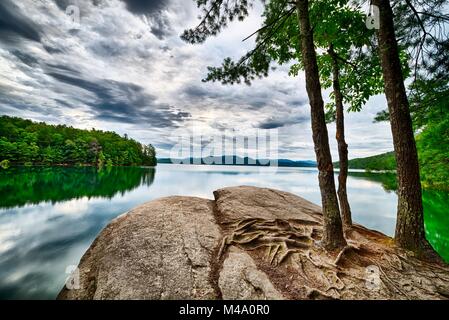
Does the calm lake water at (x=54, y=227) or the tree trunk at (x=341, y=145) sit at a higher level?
the tree trunk at (x=341, y=145)

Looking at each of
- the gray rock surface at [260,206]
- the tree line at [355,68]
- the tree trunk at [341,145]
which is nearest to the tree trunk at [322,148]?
the tree line at [355,68]

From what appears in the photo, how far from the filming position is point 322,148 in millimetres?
5039

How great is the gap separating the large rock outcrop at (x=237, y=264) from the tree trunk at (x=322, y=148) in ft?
1.39

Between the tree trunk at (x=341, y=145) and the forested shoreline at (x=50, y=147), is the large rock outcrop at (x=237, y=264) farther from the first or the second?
the forested shoreline at (x=50, y=147)

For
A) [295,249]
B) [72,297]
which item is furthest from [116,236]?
[295,249]

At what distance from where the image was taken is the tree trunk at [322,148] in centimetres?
498

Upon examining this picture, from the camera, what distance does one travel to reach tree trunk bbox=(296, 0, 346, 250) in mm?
4977

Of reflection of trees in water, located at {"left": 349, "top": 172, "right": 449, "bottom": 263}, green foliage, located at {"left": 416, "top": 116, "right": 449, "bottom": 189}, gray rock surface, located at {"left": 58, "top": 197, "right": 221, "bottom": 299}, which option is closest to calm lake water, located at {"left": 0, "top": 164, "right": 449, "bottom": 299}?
reflection of trees in water, located at {"left": 349, "top": 172, "right": 449, "bottom": 263}

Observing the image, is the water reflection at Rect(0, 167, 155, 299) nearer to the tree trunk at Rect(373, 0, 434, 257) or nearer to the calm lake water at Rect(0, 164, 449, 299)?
the calm lake water at Rect(0, 164, 449, 299)

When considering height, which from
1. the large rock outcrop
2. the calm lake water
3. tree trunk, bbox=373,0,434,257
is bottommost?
the calm lake water

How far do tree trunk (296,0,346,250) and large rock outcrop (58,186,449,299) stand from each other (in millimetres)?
423

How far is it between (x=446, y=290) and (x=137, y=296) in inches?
205

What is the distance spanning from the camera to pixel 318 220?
7.39 metres
